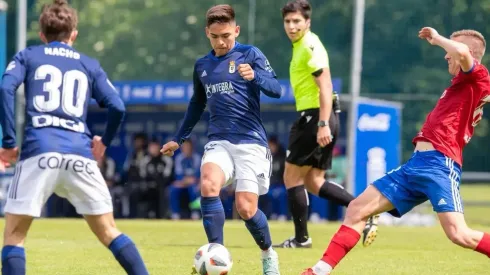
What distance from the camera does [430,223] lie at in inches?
867

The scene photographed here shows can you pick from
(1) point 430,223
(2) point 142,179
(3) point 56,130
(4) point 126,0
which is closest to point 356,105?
(1) point 430,223

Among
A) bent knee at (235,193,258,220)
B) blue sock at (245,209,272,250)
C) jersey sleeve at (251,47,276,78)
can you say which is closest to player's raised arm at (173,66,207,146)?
jersey sleeve at (251,47,276,78)

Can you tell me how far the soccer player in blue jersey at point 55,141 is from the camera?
6.91 m

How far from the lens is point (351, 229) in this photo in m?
8.09

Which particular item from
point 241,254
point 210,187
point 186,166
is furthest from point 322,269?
point 186,166

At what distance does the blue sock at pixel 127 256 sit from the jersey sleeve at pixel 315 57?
466 centimetres

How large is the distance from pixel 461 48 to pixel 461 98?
1.85 feet

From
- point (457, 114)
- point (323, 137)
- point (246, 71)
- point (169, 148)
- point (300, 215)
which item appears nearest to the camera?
point (457, 114)

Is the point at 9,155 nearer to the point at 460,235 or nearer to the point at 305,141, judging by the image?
the point at 460,235

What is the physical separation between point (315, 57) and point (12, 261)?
Result: 5.13 meters

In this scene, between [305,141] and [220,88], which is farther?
[305,141]

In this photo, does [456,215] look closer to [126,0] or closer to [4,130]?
[4,130]

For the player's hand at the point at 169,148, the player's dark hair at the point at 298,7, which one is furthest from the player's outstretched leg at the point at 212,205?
the player's dark hair at the point at 298,7

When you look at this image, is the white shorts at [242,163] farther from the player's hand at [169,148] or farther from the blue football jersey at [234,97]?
the player's hand at [169,148]
